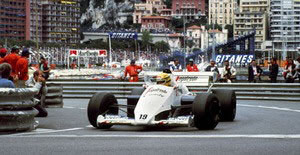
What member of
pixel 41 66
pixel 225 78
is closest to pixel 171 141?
pixel 41 66

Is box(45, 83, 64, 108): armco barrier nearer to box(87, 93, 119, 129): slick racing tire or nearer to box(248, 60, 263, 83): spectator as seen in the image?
box(87, 93, 119, 129): slick racing tire

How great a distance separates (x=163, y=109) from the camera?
14820mm

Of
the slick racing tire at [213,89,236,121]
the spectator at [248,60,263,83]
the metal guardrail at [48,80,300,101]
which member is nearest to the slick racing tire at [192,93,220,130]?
the slick racing tire at [213,89,236,121]

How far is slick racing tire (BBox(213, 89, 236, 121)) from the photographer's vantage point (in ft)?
57.2

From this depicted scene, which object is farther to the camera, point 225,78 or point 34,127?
point 225,78

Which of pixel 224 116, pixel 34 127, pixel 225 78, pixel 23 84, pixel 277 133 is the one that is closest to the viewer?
pixel 277 133

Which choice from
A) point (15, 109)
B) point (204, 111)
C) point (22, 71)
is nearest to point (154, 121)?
point (204, 111)

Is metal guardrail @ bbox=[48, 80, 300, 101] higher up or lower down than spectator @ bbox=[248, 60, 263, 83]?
lower down

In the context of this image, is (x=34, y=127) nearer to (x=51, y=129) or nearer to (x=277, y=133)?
(x=51, y=129)

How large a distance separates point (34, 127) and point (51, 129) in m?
0.49

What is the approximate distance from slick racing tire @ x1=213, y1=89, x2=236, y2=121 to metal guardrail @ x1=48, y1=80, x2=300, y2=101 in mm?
8459

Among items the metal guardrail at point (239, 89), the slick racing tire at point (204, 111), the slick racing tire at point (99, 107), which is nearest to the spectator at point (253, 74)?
the metal guardrail at point (239, 89)

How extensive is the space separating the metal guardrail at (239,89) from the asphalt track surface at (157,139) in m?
10.0

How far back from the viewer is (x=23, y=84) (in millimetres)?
19047
